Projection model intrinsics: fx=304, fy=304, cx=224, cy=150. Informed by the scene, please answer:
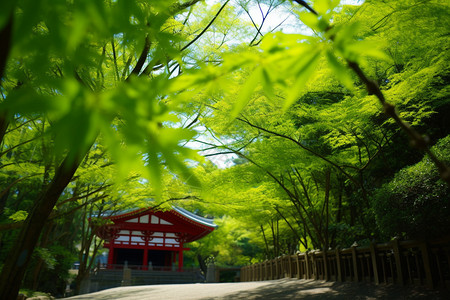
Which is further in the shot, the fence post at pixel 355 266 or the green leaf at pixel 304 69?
the fence post at pixel 355 266

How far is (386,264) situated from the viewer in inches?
272

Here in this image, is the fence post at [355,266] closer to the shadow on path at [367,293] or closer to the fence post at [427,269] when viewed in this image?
the shadow on path at [367,293]

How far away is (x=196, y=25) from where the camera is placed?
565 cm

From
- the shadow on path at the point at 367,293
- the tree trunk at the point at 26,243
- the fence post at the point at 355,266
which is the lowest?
the shadow on path at the point at 367,293

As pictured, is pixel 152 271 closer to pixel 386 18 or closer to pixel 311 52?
pixel 386 18

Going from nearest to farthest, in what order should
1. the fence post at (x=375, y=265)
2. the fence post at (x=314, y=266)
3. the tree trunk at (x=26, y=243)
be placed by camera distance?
1. the tree trunk at (x=26, y=243)
2. the fence post at (x=375, y=265)
3. the fence post at (x=314, y=266)

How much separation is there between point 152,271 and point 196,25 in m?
18.7

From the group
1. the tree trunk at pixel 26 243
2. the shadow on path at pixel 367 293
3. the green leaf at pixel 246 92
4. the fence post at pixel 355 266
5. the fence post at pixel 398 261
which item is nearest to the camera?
the green leaf at pixel 246 92

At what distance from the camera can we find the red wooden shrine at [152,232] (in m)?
21.1

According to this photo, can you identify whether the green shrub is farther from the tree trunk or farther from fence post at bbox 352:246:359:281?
the tree trunk

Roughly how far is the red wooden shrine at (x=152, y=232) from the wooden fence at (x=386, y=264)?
1146cm

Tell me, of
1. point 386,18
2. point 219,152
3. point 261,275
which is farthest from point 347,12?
point 261,275

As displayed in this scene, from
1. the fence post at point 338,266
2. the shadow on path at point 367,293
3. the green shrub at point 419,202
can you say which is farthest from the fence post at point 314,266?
the green shrub at point 419,202

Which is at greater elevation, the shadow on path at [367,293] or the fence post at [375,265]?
Result: the fence post at [375,265]
